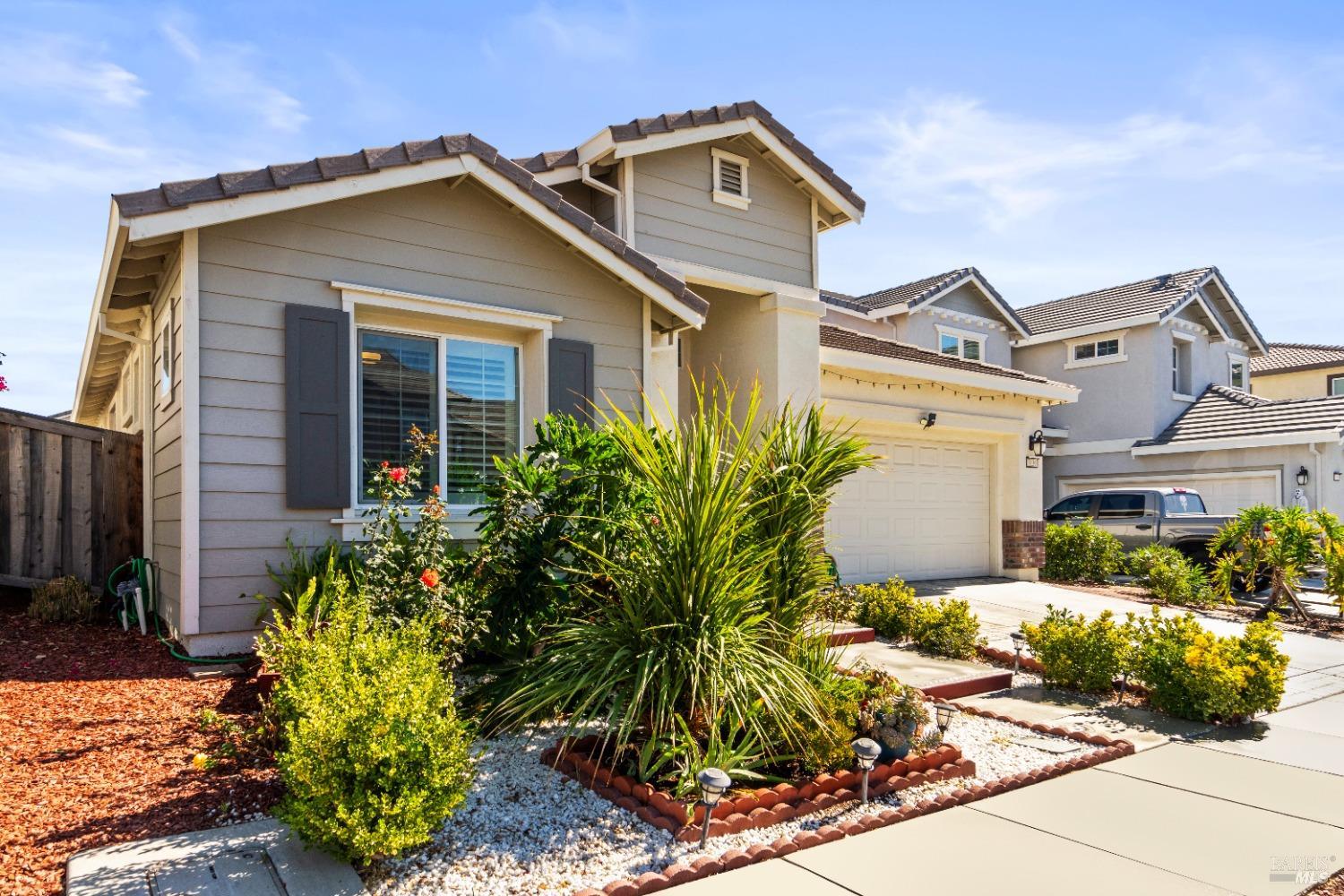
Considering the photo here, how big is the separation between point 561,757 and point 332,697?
4.64 ft

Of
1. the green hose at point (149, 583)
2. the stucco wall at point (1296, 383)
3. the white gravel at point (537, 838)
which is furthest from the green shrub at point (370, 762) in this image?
the stucco wall at point (1296, 383)

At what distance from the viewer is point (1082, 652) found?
21.7 feet

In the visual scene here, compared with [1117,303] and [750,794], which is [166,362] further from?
[1117,303]

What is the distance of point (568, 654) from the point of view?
13.9 feet

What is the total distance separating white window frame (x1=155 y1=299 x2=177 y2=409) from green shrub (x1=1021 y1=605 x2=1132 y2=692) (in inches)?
281

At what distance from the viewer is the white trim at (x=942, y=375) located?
11.2m

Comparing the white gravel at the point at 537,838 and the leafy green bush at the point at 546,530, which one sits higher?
the leafy green bush at the point at 546,530

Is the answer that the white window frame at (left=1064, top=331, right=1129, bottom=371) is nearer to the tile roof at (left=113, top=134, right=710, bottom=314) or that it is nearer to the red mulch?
the tile roof at (left=113, top=134, right=710, bottom=314)

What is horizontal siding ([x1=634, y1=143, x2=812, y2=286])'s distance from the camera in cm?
988

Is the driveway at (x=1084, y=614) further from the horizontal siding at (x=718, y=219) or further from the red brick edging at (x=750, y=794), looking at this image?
the horizontal siding at (x=718, y=219)

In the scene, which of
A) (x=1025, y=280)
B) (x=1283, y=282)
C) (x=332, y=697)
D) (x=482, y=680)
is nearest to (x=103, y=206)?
(x=482, y=680)

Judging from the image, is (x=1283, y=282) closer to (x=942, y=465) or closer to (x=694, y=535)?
(x=942, y=465)

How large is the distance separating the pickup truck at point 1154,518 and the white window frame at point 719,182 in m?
8.89

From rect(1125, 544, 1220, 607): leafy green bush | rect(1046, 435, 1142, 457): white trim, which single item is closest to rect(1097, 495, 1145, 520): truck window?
rect(1125, 544, 1220, 607): leafy green bush
